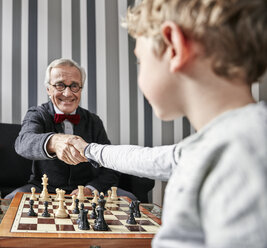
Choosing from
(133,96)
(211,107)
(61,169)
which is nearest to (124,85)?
(133,96)

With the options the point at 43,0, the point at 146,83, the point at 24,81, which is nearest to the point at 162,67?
the point at 146,83

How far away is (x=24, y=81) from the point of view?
12.2 feet

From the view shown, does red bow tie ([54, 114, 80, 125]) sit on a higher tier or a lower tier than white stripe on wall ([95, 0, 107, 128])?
lower

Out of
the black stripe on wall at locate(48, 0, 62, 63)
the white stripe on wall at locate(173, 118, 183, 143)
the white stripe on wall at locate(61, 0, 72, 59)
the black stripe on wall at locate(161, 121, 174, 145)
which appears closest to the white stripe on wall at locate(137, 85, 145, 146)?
the black stripe on wall at locate(161, 121, 174, 145)

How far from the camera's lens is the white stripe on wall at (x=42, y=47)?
372 cm

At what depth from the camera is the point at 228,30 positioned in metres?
0.53

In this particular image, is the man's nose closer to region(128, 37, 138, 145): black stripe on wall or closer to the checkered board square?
the checkered board square

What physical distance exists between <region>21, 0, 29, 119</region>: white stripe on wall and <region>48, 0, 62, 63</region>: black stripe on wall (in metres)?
0.24

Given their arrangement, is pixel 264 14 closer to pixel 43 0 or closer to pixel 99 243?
pixel 99 243

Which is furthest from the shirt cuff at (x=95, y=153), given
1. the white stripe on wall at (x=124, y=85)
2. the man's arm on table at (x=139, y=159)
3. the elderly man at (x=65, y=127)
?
the white stripe on wall at (x=124, y=85)

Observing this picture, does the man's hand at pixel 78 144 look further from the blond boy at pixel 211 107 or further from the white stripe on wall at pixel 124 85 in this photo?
the white stripe on wall at pixel 124 85

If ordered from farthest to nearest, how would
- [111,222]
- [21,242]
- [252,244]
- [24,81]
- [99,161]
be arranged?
[24,81] → [111,222] → [99,161] → [21,242] → [252,244]

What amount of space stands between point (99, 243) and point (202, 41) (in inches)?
33.4

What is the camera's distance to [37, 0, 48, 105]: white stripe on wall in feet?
12.2
